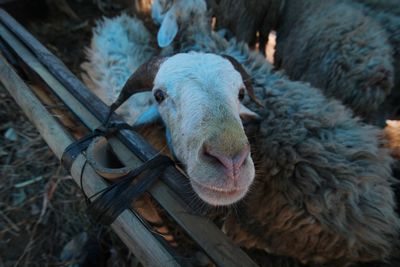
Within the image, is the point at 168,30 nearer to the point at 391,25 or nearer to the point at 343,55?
the point at 343,55

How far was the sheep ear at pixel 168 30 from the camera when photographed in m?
2.25

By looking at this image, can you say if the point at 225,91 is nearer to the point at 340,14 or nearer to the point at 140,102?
the point at 140,102

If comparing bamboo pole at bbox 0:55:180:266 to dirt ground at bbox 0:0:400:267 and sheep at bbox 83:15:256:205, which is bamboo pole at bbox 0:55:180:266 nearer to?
sheep at bbox 83:15:256:205

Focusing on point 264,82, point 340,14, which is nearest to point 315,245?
point 264,82

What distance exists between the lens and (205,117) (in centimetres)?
116

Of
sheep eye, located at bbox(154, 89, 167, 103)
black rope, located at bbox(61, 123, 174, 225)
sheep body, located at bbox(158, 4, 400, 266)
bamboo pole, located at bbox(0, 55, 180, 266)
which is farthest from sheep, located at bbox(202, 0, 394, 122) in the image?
bamboo pole, located at bbox(0, 55, 180, 266)

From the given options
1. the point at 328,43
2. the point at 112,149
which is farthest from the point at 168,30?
the point at 328,43

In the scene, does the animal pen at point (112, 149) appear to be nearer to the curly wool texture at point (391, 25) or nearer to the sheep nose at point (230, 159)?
the sheep nose at point (230, 159)

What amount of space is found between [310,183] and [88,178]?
0.95 metres

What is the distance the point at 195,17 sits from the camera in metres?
2.30

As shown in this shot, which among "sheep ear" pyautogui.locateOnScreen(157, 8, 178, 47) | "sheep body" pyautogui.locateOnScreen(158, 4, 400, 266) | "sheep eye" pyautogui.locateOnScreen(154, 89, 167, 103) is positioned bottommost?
"sheep body" pyautogui.locateOnScreen(158, 4, 400, 266)

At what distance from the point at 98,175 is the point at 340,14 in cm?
263

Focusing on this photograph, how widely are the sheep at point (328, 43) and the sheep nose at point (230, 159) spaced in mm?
1948

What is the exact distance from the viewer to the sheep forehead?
1385 mm
